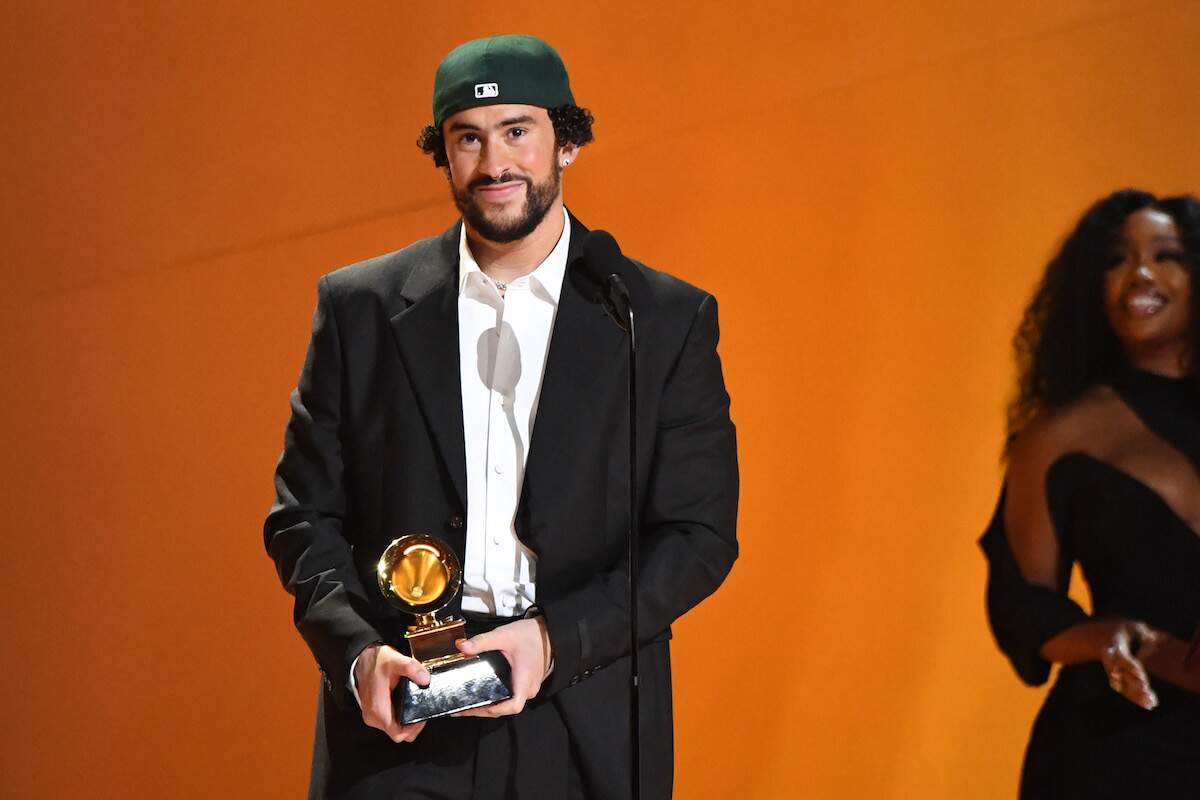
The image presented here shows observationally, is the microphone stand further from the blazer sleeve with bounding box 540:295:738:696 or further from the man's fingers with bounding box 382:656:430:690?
the man's fingers with bounding box 382:656:430:690

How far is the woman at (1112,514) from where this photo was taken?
89.9 inches

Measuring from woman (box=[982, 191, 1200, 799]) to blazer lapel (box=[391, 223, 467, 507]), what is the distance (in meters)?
0.91

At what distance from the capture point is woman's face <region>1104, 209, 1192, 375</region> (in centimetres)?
240

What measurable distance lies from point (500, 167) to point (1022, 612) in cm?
114

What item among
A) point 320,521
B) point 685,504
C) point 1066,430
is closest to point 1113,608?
point 1066,430

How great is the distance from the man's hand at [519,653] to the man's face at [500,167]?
0.68 m

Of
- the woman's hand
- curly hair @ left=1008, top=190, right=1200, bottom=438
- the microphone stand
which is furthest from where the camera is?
curly hair @ left=1008, top=190, right=1200, bottom=438

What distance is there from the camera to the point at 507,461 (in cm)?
256

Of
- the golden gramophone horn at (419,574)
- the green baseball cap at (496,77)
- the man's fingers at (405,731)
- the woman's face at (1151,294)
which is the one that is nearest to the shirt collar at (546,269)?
the green baseball cap at (496,77)

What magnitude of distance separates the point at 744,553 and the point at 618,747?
131 cm

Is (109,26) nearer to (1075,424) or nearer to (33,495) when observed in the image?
(33,495)

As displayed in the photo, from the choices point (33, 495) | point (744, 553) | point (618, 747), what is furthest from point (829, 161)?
point (33, 495)

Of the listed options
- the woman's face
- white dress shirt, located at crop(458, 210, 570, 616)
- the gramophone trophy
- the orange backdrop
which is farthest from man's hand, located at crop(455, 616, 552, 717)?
the orange backdrop

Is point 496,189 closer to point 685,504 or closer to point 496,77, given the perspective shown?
point 496,77
